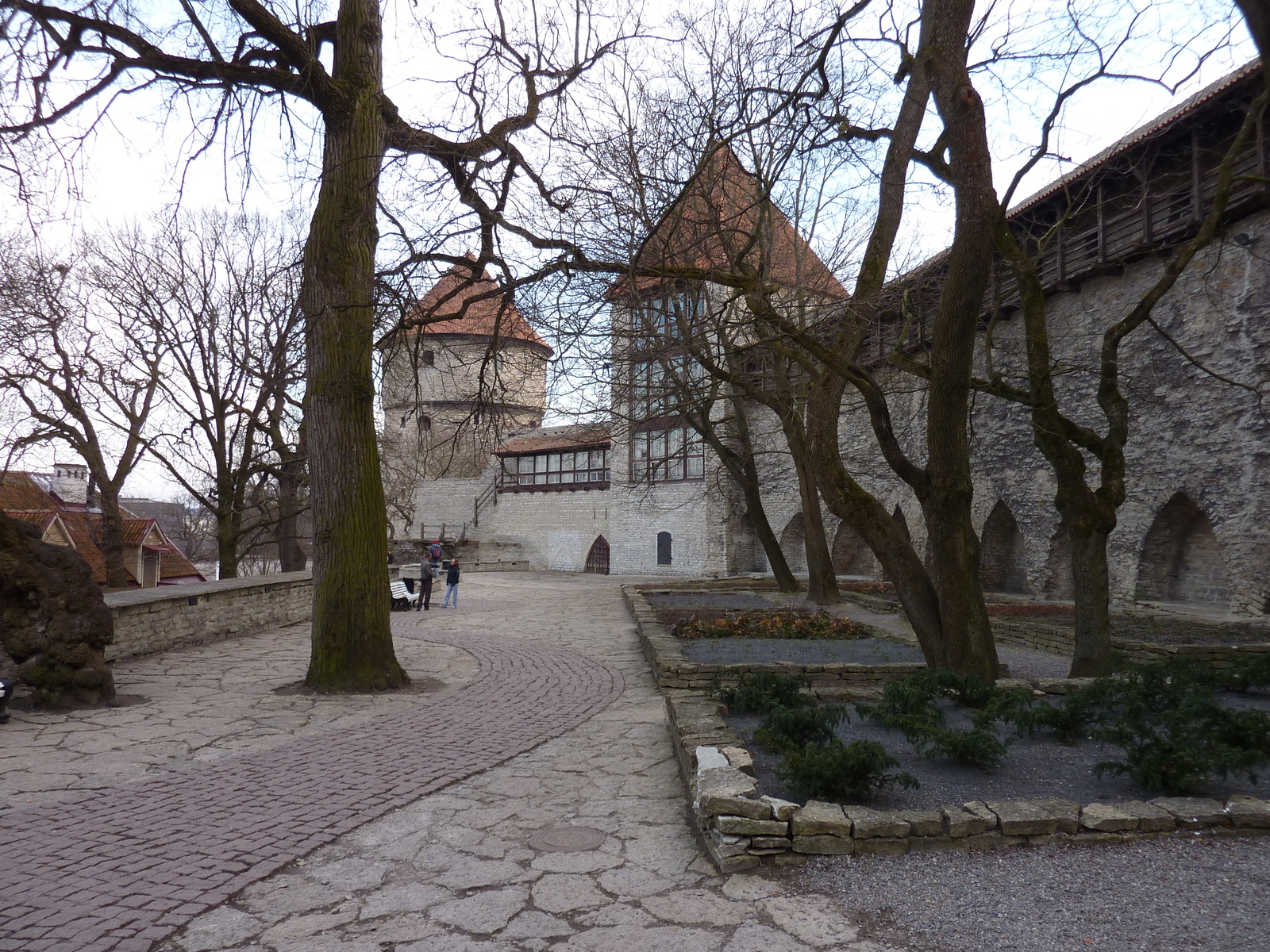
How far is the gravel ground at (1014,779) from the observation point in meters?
3.77

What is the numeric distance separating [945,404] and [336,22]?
6.95m

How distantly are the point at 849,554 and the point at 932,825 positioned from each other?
2063 cm

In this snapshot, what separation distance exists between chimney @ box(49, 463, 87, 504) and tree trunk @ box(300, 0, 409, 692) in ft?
57.5

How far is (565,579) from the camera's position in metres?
26.1

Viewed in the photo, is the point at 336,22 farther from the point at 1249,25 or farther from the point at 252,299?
the point at 252,299

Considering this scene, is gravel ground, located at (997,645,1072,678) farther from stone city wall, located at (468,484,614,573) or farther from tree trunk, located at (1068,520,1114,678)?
stone city wall, located at (468,484,614,573)

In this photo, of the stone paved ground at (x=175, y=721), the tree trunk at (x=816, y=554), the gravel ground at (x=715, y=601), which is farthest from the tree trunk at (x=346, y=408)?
the tree trunk at (x=816, y=554)

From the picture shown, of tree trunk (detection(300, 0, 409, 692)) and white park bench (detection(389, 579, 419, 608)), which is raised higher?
tree trunk (detection(300, 0, 409, 692))

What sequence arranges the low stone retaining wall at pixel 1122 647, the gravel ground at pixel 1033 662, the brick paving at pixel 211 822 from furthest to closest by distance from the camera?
the gravel ground at pixel 1033 662 < the low stone retaining wall at pixel 1122 647 < the brick paving at pixel 211 822

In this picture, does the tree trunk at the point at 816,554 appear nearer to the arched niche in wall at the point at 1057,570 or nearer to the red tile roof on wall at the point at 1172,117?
the arched niche in wall at the point at 1057,570

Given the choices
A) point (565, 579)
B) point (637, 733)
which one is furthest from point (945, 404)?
point (565, 579)

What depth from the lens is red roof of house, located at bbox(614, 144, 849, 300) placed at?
6.25 m

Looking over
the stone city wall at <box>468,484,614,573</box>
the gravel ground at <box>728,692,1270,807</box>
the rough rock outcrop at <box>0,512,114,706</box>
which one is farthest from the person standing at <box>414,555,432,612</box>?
the stone city wall at <box>468,484,614,573</box>

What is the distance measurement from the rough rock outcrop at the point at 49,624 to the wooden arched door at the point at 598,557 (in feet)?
82.1
